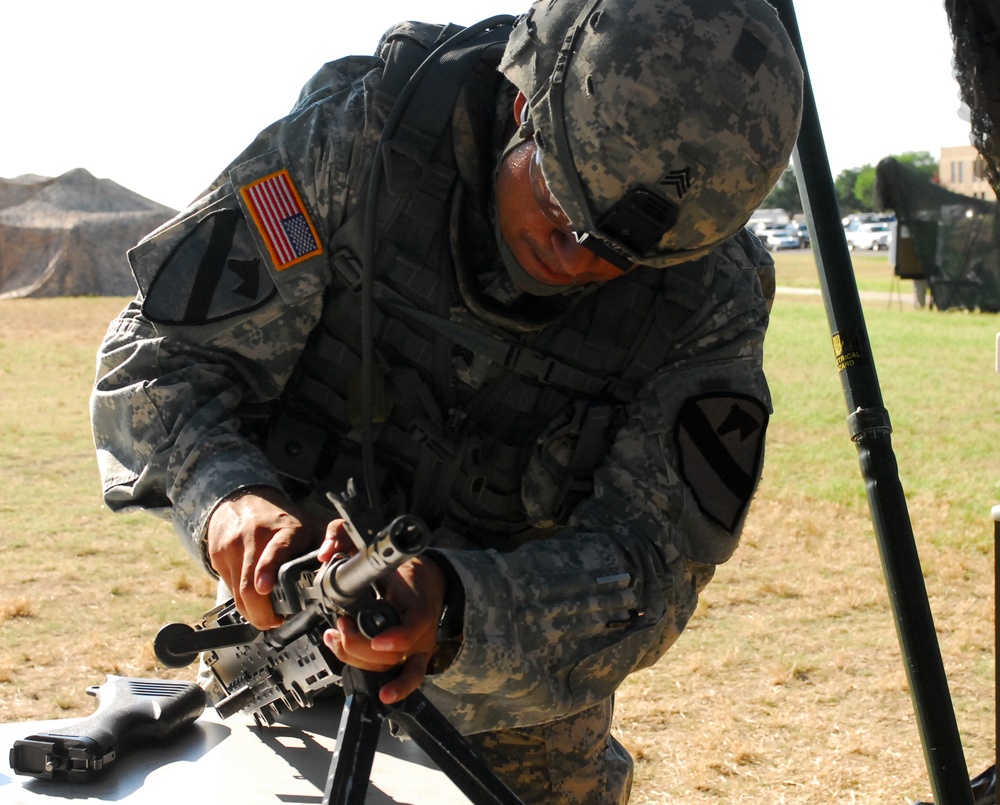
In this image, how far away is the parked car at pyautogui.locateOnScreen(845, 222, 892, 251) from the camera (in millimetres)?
52438

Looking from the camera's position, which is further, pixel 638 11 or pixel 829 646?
pixel 829 646

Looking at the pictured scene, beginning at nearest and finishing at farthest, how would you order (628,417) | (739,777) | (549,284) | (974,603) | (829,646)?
(549,284) < (628,417) < (739,777) < (829,646) < (974,603)

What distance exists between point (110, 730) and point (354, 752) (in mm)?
683

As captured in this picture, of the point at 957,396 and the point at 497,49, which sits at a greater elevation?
the point at 497,49

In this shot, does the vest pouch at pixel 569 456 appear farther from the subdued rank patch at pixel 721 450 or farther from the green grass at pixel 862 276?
the green grass at pixel 862 276

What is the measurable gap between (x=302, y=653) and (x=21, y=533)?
5.10 metres

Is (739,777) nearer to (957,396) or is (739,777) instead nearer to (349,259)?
(349,259)

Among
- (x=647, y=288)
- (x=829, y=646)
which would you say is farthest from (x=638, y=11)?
(x=829, y=646)

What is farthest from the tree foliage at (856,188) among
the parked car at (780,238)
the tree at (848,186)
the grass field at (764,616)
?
the grass field at (764,616)

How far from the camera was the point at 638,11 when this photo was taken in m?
2.06

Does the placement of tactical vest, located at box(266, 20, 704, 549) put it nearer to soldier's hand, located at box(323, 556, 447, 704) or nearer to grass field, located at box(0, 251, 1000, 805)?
soldier's hand, located at box(323, 556, 447, 704)

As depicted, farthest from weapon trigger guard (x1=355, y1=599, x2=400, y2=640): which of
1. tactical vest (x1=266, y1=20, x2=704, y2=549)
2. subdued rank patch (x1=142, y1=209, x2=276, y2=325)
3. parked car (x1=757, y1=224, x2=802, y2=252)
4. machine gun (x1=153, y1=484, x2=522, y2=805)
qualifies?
parked car (x1=757, y1=224, x2=802, y2=252)

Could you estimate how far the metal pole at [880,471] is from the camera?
7.49ft

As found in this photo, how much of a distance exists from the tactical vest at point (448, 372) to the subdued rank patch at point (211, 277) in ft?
0.56
